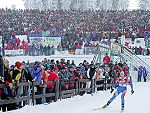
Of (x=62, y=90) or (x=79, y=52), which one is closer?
(x=62, y=90)

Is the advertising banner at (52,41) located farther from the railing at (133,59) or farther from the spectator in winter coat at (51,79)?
the spectator in winter coat at (51,79)

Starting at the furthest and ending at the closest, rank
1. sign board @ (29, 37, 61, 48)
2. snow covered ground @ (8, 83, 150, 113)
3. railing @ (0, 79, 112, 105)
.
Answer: sign board @ (29, 37, 61, 48) < snow covered ground @ (8, 83, 150, 113) < railing @ (0, 79, 112, 105)

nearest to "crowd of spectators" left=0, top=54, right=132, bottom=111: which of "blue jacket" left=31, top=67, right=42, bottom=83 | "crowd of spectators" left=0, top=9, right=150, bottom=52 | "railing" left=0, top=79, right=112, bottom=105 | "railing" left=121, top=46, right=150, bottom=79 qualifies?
"blue jacket" left=31, top=67, right=42, bottom=83

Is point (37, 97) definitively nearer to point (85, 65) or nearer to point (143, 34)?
point (85, 65)

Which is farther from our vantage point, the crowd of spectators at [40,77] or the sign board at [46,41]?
the sign board at [46,41]

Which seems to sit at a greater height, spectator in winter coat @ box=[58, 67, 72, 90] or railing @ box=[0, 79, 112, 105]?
spectator in winter coat @ box=[58, 67, 72, 90]

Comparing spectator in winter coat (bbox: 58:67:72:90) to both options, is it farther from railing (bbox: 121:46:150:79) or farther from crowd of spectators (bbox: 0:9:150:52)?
crowd of spectators (bbox: 0:9:150:52)

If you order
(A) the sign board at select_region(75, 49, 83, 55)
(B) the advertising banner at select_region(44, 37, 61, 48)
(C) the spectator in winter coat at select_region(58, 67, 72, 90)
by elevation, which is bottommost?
(C) the spectator in winter coat at select_region(58, 67, 72, 90)

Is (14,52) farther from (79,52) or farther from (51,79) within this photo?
(51,79)

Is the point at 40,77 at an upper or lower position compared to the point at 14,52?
lower

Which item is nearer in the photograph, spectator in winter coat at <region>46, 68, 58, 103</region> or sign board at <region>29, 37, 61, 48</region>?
spectator in winter coat at <region>46, 68, 58, 103</region>

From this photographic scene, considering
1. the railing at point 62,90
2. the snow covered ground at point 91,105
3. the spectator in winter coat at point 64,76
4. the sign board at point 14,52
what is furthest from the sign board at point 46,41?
the spectator in winter coat at point 64,76

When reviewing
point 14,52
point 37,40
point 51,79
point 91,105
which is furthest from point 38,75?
point 37,40

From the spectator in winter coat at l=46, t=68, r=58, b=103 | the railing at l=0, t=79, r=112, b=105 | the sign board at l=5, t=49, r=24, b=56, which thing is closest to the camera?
the railing at l=0, t=79, r=112, b=105
